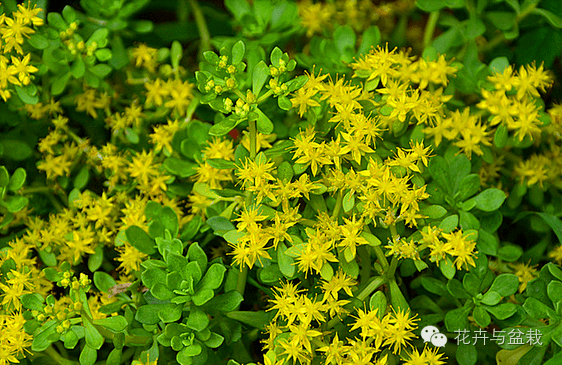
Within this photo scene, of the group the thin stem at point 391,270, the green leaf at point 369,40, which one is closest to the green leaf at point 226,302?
the thin stem at point 391,270

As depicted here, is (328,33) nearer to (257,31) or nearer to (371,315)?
(257,31)

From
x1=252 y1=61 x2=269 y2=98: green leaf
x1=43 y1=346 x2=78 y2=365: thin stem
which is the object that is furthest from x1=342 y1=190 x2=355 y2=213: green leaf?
x1=43 y1=346 x2=78 y2=365: thin stem

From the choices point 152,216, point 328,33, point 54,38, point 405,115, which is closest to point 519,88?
point 405,115

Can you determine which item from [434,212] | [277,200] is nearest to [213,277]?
[277,200]

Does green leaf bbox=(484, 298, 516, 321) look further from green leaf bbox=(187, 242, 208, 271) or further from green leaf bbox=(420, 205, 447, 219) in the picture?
green leaf bbox=(187, 242, 208, 271)

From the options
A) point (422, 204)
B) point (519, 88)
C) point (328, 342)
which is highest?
point (519, 88)

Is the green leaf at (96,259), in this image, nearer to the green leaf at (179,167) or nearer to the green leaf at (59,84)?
the green leaf at (179,167)

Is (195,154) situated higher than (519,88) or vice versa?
(519,88)
